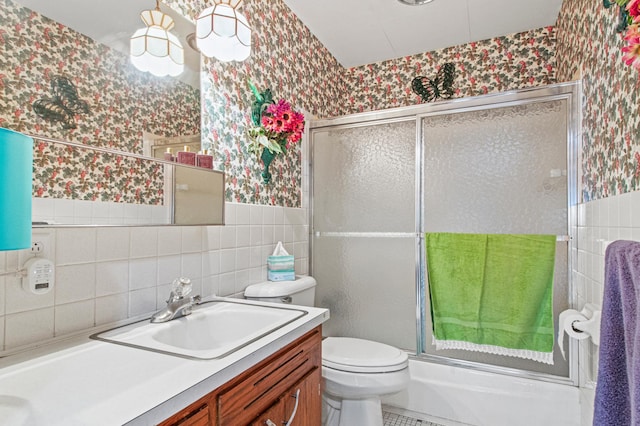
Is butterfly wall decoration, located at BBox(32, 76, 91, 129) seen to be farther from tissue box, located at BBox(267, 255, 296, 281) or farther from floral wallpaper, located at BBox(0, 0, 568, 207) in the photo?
tissue box, located at BBox(267, 255, 296, 281)

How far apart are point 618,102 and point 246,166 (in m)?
1.57

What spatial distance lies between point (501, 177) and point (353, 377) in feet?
4.41

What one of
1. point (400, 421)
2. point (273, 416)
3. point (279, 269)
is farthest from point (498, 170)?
point (273, 416)

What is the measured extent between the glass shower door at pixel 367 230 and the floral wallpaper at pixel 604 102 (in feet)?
2.86

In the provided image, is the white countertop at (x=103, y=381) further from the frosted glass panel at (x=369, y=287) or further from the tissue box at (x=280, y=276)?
the frosted glass panel at (x=369, y=287)

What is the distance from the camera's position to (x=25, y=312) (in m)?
0.94

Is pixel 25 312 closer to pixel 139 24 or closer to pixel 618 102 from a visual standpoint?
pixel 139 24

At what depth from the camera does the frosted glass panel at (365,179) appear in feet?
7.28

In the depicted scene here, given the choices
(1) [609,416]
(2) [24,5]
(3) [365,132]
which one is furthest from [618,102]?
(2) [24,5]

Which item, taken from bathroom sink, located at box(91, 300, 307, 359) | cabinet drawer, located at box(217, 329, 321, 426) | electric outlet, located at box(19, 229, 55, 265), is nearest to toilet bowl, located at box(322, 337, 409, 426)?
cabinet drawer, located at box(217, 329, 321, 426)

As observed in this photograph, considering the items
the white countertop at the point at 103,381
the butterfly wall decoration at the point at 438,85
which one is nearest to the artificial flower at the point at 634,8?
the white countertop at the point at 103,381

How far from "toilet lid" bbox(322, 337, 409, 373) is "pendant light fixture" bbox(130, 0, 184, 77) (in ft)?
5.00

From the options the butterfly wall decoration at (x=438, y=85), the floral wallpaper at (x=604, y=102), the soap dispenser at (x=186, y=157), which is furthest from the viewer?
the butterfly wall decoration at (x=438, y=85)

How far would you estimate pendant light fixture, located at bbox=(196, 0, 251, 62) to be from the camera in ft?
4.96
